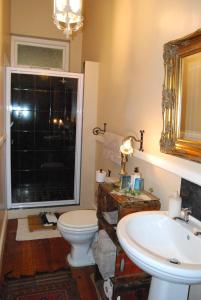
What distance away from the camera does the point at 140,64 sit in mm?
2105

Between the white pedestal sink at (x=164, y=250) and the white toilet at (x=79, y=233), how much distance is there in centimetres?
89

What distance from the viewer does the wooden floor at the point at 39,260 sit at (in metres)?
2.18

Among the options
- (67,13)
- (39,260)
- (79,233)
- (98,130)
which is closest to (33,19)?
(98,130)

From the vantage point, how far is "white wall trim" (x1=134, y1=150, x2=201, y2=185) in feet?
4.68

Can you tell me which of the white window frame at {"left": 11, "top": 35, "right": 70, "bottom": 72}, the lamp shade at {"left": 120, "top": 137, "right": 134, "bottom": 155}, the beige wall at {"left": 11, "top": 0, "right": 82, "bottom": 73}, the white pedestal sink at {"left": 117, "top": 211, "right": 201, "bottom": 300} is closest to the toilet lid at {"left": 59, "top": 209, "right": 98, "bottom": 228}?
the lamp shade at {"left": 120, "top": 137, "right": 134, "bottom": 155}

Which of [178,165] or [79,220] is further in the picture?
[79,220]

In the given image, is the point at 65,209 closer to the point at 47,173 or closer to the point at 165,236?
the point at 47,173

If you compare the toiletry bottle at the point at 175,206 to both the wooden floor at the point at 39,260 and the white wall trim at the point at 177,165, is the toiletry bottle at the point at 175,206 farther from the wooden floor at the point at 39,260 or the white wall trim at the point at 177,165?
the wooden floor at the point at 39,260

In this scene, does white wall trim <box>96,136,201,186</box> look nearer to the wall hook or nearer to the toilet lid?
the toilet lid

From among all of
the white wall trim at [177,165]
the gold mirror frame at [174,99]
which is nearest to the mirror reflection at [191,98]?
the gold mirror frame at [174,99]

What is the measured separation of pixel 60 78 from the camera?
339 centimetres

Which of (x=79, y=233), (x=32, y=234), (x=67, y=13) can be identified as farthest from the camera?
(x=32, y=234)

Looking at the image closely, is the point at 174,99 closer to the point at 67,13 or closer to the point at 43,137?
the point at 67,13

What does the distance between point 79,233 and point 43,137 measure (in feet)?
5.29
